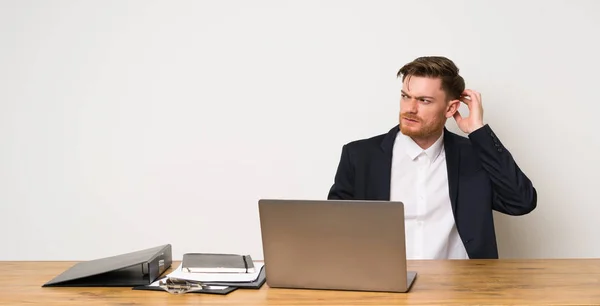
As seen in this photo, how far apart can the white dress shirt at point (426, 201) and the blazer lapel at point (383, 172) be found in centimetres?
4

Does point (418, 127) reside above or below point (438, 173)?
above

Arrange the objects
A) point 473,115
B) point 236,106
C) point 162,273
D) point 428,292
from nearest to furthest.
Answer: point 428,292 → point 162,273 → point 473,115 → point 236,106

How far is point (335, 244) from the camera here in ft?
6.99

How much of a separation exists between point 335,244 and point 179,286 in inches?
17.5

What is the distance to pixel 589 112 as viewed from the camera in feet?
12.5

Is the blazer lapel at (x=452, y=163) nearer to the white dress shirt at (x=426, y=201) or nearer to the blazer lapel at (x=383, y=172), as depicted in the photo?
the white dress shirt at (x=426, y=201)

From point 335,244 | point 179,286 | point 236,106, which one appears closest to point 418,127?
point 236,106

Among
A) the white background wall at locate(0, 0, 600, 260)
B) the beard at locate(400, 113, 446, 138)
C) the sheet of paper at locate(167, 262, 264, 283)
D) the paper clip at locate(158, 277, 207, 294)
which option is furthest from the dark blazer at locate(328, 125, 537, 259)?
the paper clip at locate(158, 277, 207, 294)

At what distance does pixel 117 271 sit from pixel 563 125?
7.78ft

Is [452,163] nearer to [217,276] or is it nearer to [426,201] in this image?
[426,201]

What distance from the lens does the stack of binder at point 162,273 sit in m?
2.21

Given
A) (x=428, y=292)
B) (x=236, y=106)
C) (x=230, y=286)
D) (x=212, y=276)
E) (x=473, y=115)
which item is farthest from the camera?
(x=236, y=106)

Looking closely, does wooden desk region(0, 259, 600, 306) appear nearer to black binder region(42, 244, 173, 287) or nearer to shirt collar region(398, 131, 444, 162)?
black binder region(42, 244, 173, 287)

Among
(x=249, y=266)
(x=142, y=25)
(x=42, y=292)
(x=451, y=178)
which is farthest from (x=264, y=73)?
(x=42, y=292)
